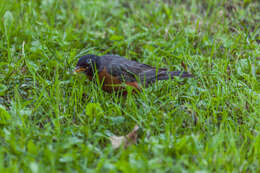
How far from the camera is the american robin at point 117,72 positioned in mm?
4410

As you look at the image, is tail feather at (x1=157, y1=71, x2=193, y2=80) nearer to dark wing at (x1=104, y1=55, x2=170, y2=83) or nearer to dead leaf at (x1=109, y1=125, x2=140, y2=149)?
dark wing at (x1=104, y1=55, x2=170, y2=83)

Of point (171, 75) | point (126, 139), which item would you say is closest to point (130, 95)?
point (126, 139)

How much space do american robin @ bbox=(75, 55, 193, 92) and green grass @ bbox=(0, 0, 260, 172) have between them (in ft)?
0.47

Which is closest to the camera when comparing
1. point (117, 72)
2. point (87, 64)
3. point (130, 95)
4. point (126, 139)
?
point (126, 139)

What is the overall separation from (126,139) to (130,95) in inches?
27.7

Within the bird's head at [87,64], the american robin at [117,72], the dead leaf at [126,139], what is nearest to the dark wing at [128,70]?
the american robin at [117,72]

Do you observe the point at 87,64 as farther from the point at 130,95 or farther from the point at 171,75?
the point at 171,75

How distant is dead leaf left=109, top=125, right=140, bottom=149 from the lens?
3264mm

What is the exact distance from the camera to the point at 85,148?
300cm

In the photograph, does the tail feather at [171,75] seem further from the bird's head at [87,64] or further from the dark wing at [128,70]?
the bird's head at [87,64]

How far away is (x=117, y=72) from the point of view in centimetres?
454

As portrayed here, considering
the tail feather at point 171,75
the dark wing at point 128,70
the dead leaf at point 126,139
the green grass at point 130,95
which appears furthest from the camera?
the dark wing at point 128,70

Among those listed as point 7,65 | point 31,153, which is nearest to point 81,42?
point 7,65

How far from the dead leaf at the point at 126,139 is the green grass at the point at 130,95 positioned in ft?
0.27
